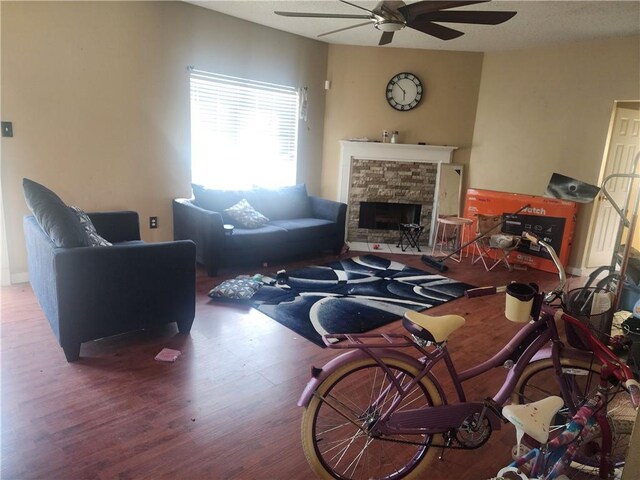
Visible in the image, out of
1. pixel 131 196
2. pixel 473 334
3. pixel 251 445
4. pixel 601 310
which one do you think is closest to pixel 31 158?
pixel 131 196

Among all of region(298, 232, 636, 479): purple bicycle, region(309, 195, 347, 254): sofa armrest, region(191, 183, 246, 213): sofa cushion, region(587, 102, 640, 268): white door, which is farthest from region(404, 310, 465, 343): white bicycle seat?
region(587, 102, 640, 268): white door

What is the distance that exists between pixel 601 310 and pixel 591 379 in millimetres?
308

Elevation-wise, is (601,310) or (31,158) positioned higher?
(31,158)

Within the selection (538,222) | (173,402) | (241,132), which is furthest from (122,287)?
(538,222)

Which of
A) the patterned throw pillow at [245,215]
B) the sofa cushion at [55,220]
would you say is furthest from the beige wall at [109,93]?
the sofa cushion at [55,220]

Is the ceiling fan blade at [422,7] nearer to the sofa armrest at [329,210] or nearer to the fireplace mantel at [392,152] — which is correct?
the sofa armrest at [329,210]

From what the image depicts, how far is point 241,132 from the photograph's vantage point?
509cm

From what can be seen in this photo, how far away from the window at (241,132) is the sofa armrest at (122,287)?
7.42 ft

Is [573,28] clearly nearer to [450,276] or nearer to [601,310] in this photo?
[450,276]

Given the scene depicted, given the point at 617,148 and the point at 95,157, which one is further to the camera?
the point at 617,148

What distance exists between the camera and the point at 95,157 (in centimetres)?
402

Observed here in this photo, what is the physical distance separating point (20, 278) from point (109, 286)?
1874 mm

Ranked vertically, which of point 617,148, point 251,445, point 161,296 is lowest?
point 251,445

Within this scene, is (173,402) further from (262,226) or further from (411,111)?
(411,111)
